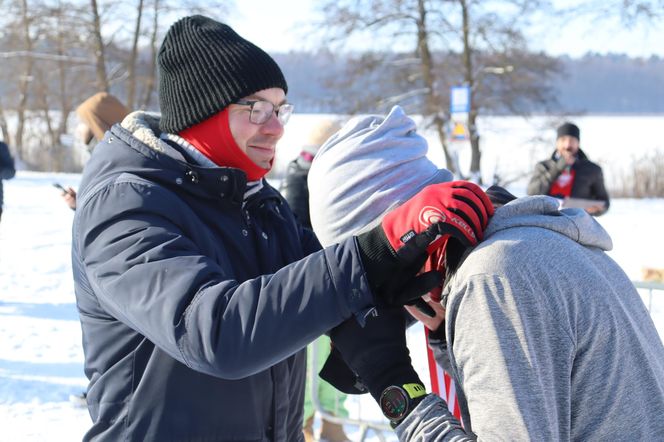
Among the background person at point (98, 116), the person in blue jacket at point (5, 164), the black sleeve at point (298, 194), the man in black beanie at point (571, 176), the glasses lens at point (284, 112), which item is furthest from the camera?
the man in black beanie at point (571, 176)

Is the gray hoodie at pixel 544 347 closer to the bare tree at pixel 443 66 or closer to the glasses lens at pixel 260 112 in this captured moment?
the glasses lens at pixel 260 112

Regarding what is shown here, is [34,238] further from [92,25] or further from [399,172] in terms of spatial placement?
[92,25]

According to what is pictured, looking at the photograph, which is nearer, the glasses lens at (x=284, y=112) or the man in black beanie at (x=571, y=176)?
the glasses lens at (x=284, y=112)

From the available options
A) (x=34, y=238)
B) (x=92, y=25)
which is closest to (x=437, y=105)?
(x=92, y=25)

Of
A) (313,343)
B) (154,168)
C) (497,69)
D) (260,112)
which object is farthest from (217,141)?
(497,69)

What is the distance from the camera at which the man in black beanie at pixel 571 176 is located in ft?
24.2

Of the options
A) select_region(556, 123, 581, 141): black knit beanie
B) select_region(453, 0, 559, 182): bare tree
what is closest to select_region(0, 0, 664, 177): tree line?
select_region(453, 0, 559, 182): bare tree

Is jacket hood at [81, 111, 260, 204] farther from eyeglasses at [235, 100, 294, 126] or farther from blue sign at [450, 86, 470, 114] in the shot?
blue sign at [450, 86, 470, 114]

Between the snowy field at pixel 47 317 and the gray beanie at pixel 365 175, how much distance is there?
2511mm

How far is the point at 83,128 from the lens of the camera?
5.41m

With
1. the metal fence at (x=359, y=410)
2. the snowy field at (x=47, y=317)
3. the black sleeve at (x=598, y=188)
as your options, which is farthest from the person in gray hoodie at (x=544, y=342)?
the black sleeve at (x=598, y=188)

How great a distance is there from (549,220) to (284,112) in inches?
31.6

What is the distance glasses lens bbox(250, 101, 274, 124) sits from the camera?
186cm

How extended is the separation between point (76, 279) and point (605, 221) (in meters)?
12.2
